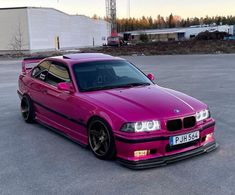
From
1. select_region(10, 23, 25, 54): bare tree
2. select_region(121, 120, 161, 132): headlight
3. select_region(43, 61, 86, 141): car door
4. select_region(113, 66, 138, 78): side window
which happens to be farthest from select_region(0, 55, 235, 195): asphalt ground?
select_region(10, 23, 25, 54): bare tree

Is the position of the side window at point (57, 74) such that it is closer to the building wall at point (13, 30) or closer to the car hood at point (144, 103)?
the car hood at point (144, 103)

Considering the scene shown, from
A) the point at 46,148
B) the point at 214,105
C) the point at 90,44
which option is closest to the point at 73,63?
the point at 46,148

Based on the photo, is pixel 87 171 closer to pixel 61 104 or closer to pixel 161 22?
pixel 61 104

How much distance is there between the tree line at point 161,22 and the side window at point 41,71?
163 meters

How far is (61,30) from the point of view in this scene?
7538 centimetres

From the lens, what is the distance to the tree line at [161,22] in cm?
17143

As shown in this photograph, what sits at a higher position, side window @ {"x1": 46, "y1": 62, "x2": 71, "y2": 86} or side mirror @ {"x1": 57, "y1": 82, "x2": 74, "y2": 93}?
side window @ {"x1": 46, "y1": 62, "x2": 71, "y2": 86}

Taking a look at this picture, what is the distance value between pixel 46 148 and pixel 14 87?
27.6 ft

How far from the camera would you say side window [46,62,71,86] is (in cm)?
620

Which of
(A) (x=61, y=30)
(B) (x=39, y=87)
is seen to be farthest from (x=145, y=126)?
(A) (x=61, y=30)

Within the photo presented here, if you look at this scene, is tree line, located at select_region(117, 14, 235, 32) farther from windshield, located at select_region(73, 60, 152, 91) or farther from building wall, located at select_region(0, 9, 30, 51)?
windshield, located at select_region(73, 60, 152, 91)

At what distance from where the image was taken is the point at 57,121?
629 centimetres

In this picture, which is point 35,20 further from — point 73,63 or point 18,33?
point 73,63

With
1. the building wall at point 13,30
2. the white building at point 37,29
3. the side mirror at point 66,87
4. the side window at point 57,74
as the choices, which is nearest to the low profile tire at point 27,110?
the side window at point 57,74
